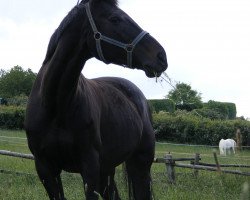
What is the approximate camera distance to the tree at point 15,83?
240 ft

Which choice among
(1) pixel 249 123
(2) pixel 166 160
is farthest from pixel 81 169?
(1) pixel 249 123

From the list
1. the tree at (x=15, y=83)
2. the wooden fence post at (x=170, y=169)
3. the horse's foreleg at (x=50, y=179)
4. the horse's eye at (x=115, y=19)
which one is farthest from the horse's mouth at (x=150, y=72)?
the tree at (x=15, y=83)

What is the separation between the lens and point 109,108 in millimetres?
4418

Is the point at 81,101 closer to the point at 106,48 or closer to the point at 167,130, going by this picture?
the point at 106,48

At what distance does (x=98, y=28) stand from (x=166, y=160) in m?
7.26

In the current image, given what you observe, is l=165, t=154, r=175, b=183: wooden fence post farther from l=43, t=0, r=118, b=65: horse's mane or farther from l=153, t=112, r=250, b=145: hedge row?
l=153, t=112, r=250, b=145: hedge row

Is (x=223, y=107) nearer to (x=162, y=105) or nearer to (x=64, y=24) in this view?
(x=162, y=105)

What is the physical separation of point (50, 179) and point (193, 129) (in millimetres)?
25145

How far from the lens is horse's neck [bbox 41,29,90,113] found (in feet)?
12.3

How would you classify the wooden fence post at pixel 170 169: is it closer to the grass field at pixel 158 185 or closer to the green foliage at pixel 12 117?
the grass field at pixel 158 185


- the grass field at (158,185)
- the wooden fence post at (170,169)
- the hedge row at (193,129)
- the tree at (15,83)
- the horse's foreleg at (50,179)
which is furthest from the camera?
the tree at (15,83)

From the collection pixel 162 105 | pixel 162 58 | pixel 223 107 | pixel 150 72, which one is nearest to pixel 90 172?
pixel 150 72

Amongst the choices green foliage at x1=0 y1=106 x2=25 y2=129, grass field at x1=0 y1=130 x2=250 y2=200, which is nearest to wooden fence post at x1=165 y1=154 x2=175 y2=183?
grass field at x1=0 y1=130 x2=250 y2=200

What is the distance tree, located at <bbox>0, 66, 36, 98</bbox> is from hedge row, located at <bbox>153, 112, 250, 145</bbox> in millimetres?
45888
